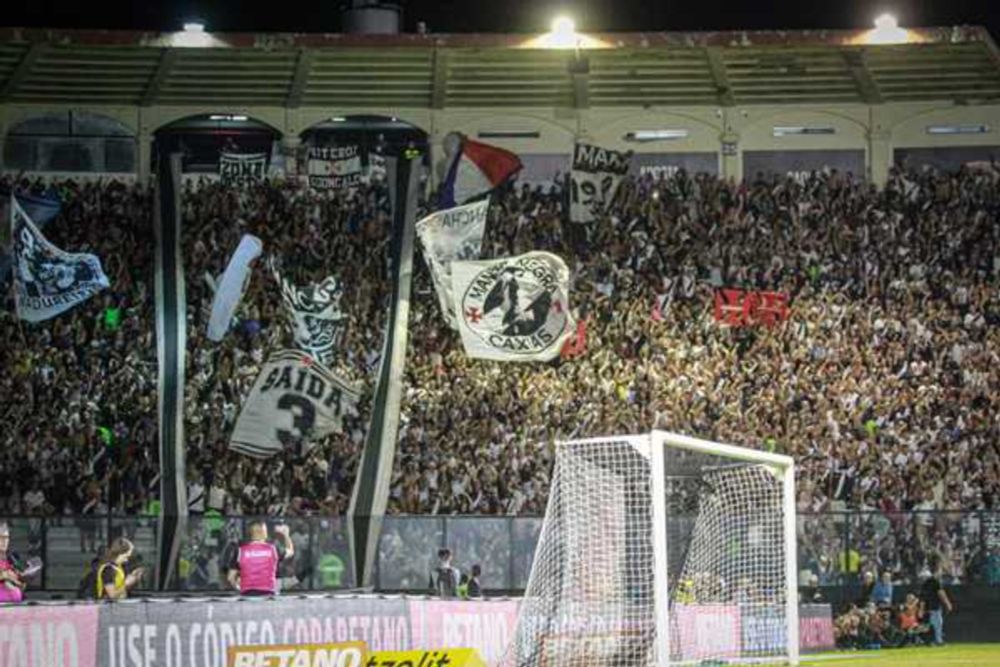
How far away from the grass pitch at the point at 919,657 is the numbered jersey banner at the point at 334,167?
19.3 metres

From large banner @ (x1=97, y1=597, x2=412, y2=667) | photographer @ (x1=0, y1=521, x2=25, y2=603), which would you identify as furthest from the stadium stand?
large banner @ (x1=97, y1=597, x2=412, y2=667)

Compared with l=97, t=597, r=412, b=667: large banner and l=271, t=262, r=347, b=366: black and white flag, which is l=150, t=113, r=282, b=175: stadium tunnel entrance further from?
l=97, t=597, r=412, b=667: large banner

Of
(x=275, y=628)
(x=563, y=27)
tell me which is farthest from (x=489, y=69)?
(x=275, y=628)

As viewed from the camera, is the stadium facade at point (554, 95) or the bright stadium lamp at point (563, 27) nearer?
the bright stadium lamp at point (563, 27)

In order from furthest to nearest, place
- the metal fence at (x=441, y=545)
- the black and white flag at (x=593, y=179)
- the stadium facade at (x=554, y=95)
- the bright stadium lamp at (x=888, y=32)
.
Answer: the black and white flag at (x=593, y=179) → the stadium facade at (x=554, y=95) → the bright stadium lamp at (x=888, y=32) → the metal fence at (x=441, y=545)

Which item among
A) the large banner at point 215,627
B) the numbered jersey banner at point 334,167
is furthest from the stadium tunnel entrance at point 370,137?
the large banner at point 215,627

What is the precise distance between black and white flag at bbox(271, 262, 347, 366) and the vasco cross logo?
2844 millimetres

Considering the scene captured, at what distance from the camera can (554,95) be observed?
44562 mm

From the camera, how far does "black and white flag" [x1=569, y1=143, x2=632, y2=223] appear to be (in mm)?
42250

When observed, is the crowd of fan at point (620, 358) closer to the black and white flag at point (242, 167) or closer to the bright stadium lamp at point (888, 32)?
the black and white flag at point (242, 167)

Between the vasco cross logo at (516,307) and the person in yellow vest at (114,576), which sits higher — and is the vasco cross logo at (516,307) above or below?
above

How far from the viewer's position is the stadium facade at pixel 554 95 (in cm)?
4184

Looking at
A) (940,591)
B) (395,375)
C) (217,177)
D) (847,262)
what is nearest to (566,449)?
(940,591)

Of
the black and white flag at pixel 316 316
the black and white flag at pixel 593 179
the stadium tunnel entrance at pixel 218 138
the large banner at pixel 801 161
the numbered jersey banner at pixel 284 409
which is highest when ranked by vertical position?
the stadium tunnel entrance at pixel 218 138
